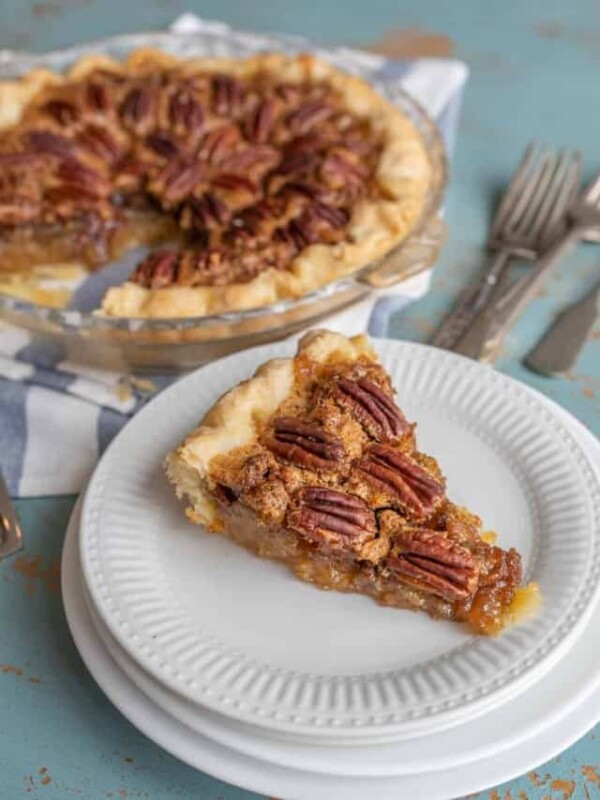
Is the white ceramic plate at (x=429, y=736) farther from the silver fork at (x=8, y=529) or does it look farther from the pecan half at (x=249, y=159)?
the pecan half at (x=249, y=159)

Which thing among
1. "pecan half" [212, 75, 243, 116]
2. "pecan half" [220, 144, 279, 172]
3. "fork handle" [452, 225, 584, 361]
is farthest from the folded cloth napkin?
"pecan half" [212, 75, 243, 116]

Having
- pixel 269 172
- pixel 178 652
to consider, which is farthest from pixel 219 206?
pixel 178 652

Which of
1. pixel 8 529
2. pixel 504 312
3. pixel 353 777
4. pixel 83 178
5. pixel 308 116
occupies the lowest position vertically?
pixel 8 529

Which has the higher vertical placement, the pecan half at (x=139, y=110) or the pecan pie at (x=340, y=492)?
the pecan half at (x=139, y=110)

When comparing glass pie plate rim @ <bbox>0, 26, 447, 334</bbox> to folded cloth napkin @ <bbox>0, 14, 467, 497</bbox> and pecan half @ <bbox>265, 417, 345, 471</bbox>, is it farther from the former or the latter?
pecan half @ <bbox>265, 417, 345, 471</bbox>

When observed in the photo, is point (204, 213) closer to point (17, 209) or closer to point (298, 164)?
point (298, 164)

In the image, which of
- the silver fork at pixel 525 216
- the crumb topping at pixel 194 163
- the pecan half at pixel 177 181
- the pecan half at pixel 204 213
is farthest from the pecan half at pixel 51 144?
the silver fork at pixel 525 216

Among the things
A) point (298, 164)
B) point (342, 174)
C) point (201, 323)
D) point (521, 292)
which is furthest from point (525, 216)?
point (201, 323)
